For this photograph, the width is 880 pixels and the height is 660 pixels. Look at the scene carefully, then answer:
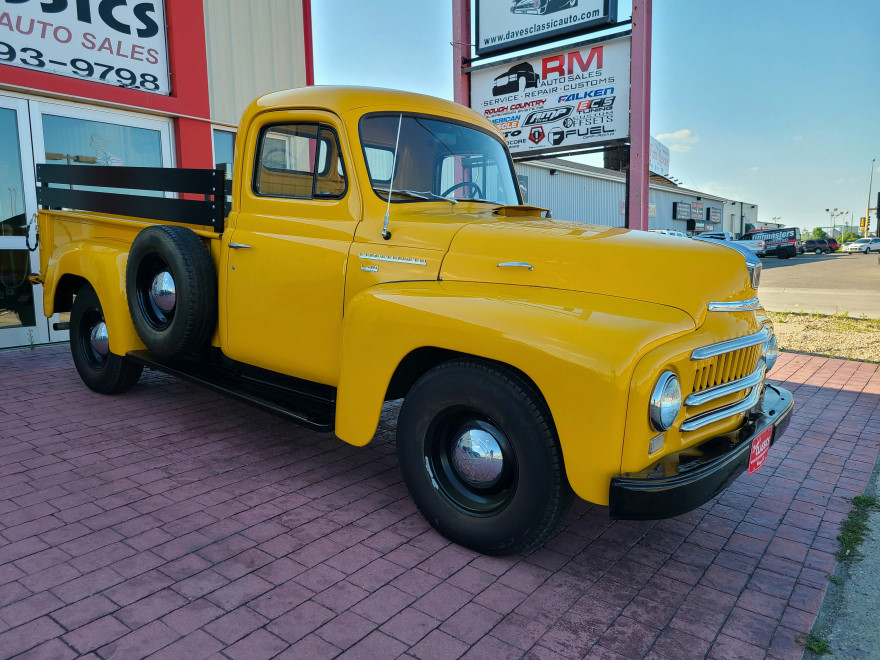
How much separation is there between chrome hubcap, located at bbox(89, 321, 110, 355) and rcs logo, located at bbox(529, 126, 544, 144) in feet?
17.9

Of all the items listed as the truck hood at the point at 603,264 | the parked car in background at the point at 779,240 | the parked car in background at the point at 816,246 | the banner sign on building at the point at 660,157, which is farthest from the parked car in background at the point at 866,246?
the truck hood at the point at 603,264

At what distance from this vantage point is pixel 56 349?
23.4ft

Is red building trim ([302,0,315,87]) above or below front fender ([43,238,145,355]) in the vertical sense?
above

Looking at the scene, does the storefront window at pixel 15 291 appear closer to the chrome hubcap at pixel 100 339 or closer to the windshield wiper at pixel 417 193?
the chrome hubcap at pixel 100 339

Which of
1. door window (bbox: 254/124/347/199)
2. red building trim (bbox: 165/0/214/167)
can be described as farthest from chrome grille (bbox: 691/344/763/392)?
red building trim (bbox: 165/0/214/167)

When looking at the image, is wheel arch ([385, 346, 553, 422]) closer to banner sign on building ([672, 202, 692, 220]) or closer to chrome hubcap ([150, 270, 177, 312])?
chrome hubcap ([150, 270, 177, 312])

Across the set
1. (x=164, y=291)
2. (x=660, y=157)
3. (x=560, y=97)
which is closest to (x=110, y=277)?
(x=164, y=291)

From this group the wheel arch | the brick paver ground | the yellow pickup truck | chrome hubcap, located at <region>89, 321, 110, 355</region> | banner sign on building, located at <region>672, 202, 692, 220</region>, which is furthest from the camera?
banner sign on building, located at <region>672, 202, 692, 220</region>

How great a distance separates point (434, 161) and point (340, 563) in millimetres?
2233

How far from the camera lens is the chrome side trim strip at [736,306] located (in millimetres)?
2727

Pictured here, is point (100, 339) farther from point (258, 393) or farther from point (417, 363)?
point (417, 363)

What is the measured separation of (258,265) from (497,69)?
5691 mm

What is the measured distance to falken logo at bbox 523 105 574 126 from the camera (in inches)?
302

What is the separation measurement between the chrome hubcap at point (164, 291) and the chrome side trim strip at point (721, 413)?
3.10 m
